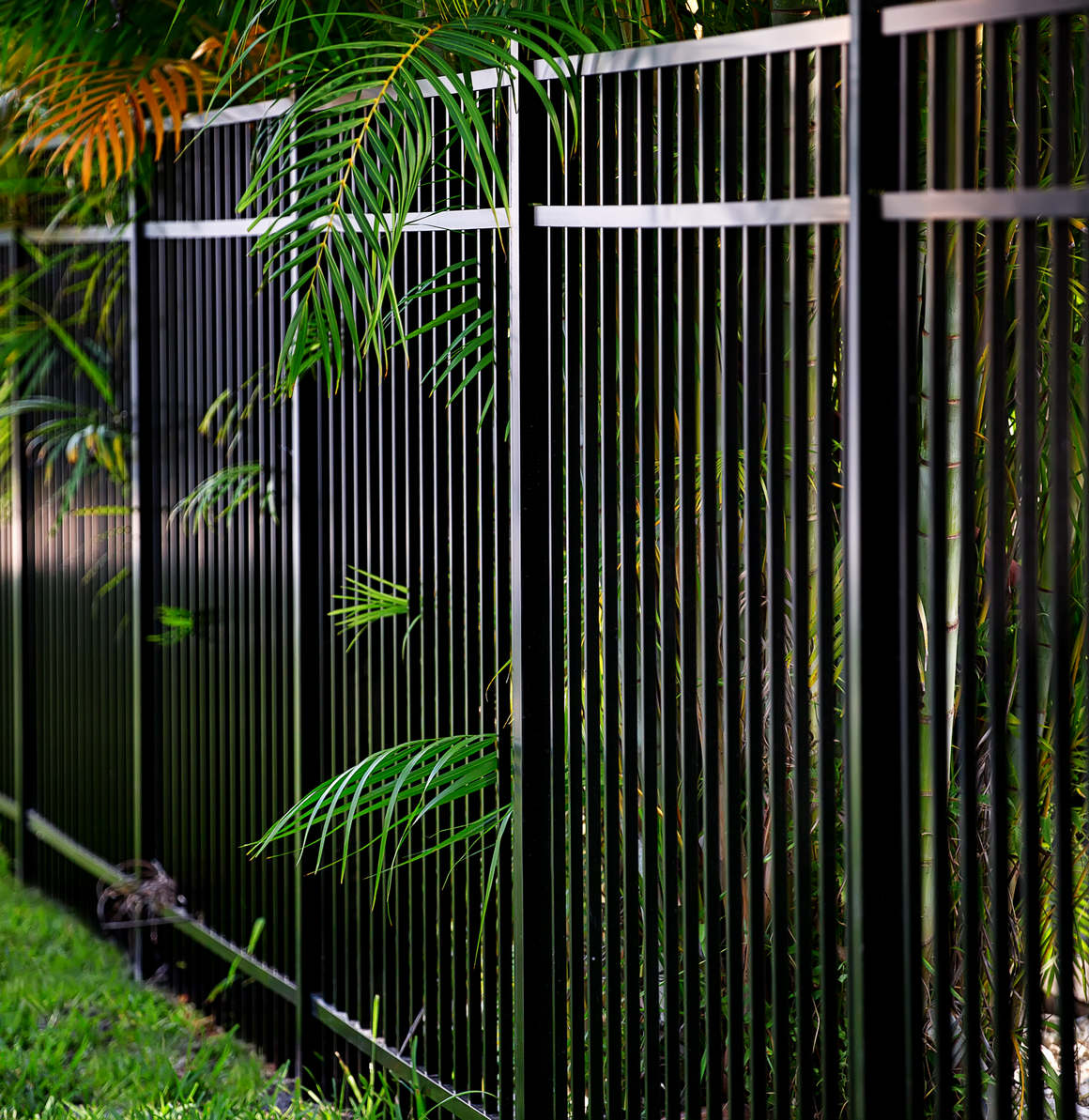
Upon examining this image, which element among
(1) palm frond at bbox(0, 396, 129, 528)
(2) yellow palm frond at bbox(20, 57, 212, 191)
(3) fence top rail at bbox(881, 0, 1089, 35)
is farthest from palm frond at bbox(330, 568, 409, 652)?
(3) fence top rail at bbox(881, 0, 1089, 35)

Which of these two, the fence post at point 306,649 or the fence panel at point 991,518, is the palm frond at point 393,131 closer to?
the fence post at point 306,649

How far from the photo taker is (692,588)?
256 cm

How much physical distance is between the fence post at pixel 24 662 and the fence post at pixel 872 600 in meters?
4.33

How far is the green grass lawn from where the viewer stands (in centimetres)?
382

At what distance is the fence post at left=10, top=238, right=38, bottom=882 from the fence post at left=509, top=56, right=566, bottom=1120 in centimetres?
338

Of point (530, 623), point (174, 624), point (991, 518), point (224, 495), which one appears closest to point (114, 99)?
point (224, 495)

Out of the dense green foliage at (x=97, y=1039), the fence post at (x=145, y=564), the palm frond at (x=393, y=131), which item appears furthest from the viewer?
the fence post at (x=145, y=564)

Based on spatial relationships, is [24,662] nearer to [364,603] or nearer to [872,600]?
[364,603]

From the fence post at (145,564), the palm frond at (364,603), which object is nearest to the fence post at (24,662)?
the fence post at (145,564)

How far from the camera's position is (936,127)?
202 cm

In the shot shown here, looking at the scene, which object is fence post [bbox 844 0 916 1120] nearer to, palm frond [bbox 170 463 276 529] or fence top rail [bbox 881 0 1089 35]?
fence top rail [bbox 881 0 1089 35]

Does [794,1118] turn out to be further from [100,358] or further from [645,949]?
[100,358]

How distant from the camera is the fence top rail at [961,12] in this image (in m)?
1.82

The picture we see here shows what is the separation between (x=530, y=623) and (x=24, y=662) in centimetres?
347
